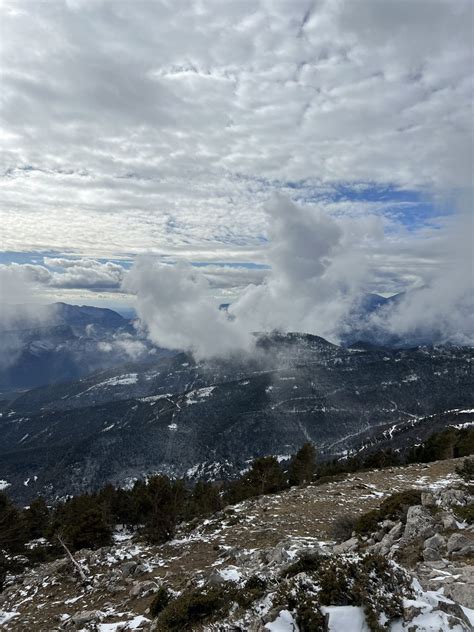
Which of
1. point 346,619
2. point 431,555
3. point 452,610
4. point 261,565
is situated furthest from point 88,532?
point 452,610

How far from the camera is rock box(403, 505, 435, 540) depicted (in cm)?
1730

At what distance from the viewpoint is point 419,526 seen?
17.8 m

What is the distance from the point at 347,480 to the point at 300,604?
34.4 metres

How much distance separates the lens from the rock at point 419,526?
17297mm

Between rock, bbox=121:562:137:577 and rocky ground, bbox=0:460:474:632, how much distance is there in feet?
0.20

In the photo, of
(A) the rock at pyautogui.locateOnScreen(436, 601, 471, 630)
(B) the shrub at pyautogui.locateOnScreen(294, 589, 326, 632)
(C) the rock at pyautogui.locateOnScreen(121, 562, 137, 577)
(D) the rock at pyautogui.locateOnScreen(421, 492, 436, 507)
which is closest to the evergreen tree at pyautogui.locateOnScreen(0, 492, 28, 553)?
(C) the rock at pyautogui.locateOnScreen(121, 562, 137, 577)

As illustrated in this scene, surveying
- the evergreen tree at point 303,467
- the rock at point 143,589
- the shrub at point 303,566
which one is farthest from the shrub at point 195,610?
the evergreen tree at point 303,467

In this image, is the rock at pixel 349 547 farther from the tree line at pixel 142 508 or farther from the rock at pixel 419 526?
the tree line at pixel 142 508

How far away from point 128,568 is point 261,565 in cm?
906

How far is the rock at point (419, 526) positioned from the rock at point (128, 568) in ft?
51.2

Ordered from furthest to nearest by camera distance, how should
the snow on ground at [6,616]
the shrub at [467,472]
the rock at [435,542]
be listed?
the shrub at [467,472] → the snow on ground at [6,616] → the rock at [435,542]

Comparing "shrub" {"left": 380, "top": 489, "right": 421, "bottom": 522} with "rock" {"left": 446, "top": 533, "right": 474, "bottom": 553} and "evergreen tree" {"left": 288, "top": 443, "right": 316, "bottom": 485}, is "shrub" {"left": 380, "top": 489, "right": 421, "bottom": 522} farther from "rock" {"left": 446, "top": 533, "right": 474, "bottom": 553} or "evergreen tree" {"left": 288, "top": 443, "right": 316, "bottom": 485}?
"evergreen tree" {"left": 288, "top": 443, "right": 316, "bottom": 485}

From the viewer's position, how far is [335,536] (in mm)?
22750

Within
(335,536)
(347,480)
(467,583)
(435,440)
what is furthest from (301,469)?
(467,583)
